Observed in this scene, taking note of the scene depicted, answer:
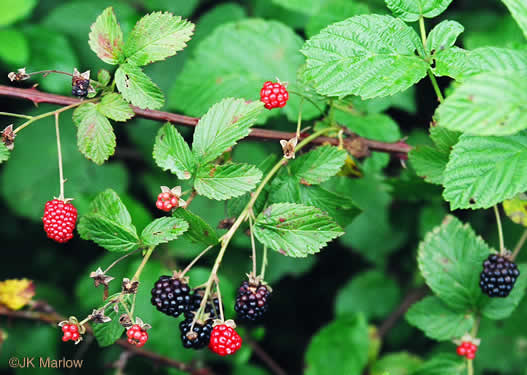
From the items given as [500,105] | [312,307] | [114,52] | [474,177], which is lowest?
[312,307]

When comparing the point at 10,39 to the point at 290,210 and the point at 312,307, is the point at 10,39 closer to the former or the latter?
the point at 290,210

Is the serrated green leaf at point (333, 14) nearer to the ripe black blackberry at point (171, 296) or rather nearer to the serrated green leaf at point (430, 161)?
the serrated green leaf at point (430, 161)

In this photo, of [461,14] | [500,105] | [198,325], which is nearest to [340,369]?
[198,325]

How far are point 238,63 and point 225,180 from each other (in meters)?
1.03

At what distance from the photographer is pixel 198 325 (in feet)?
4.40

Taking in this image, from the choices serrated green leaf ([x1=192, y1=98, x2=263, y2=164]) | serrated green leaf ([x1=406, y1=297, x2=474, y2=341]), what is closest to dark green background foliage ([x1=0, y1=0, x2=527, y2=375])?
serrated green leaf ([x1=406, y1=297, x2=474, y2=341])

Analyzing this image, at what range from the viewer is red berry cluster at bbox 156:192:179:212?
4.43 feet

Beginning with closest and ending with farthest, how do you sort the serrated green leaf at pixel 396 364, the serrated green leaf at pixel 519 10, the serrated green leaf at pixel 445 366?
the serrated green leaf at pixel 519 10, the serrated green leaf at pixel 445 366, the serrated green leaf at pixel 396 364

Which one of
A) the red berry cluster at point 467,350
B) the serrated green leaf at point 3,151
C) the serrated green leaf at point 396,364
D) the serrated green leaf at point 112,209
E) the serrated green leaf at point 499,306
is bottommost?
the serrated green leaf at point 396,364

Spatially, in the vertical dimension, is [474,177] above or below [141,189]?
above

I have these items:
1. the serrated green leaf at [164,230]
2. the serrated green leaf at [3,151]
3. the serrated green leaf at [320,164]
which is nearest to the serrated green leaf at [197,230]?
the serrated green leaf at [164,230]

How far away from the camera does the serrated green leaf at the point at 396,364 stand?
2514 mm

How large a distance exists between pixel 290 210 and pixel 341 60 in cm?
45

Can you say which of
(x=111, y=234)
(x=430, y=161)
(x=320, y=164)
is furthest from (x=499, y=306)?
(x=111, y=234)
